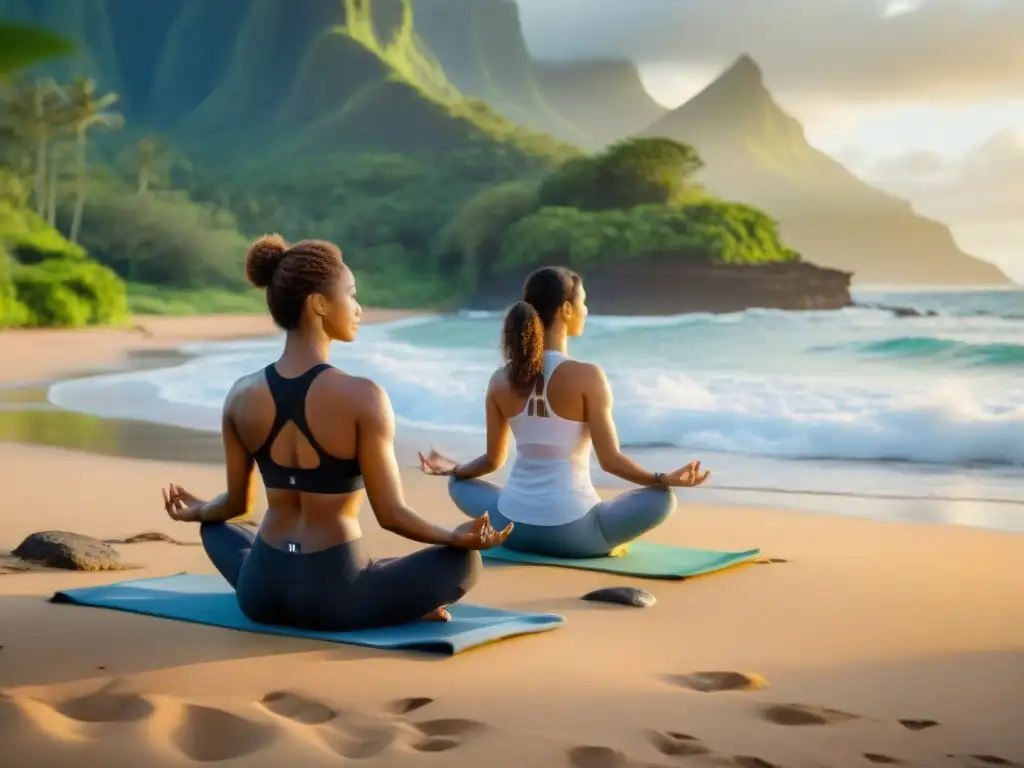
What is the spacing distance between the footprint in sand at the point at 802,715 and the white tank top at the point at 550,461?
6.23ft

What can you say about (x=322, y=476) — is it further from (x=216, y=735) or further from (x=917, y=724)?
(x=917, y=724)

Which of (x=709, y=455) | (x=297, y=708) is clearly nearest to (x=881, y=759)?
(x=297, y=708)

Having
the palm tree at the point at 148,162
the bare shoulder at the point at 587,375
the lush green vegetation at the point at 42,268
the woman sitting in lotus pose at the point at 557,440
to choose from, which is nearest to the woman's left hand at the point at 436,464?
the woman sitting in lotus pose at the point at 557,440

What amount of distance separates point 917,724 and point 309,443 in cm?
163

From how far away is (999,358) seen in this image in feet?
69.5

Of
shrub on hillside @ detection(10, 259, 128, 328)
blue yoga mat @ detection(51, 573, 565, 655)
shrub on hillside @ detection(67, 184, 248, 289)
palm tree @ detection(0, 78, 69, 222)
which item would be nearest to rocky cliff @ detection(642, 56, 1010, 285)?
shrub on hillside @ detection(67, 184, 248, 289)

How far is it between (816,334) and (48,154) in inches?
1770

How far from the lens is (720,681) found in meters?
3.34

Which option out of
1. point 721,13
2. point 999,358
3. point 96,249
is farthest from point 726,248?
point 721,13

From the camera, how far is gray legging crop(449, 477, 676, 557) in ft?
15.8

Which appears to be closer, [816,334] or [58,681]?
[58,681]

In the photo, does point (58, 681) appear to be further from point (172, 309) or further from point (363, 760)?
point (172, 309)

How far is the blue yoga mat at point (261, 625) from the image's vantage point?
A: 11.5 ft

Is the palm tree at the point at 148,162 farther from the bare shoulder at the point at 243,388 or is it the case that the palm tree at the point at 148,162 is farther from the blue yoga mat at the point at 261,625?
the bare shoulder at the point at 243,388
